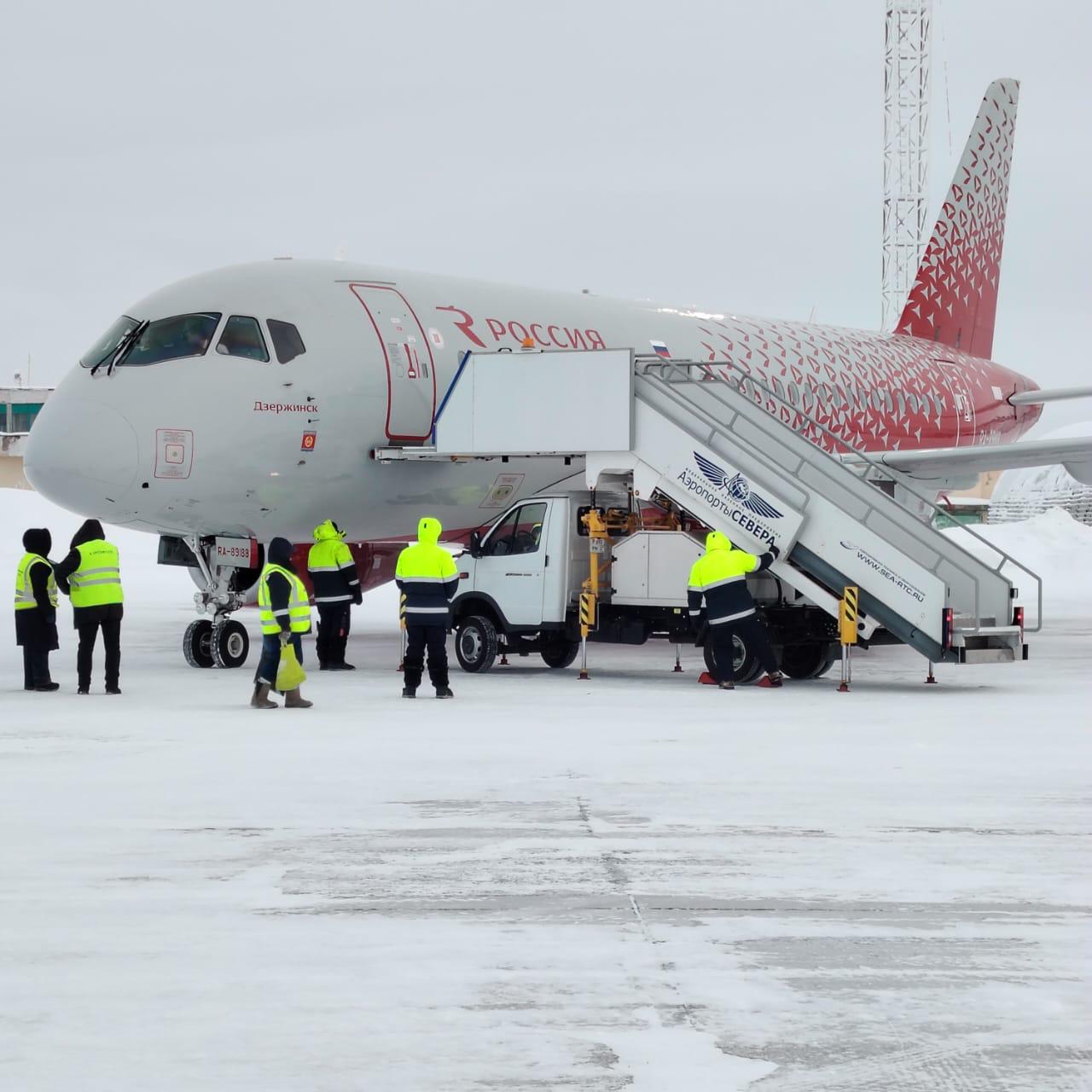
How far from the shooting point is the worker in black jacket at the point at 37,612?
14.0 m

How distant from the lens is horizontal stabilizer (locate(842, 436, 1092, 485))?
769 inches

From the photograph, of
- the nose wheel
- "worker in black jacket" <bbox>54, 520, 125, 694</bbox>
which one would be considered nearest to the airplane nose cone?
"worker in black jacket" <bbox>54, 520, 125, 694</bbox>

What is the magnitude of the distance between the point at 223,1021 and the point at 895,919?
2.34 metres

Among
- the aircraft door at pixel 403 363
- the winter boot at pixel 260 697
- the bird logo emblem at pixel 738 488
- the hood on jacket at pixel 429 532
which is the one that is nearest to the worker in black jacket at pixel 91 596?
the winter boot at pixel 260 697

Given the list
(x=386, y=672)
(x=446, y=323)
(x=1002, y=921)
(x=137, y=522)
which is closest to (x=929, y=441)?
(x=446, y=323)

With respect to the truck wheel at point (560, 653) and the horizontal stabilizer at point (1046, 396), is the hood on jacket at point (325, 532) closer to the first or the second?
the truck wheel at point (560, 653)

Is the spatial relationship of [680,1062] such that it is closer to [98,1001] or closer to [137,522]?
Answer: [98,1001]

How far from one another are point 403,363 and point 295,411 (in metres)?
1.51

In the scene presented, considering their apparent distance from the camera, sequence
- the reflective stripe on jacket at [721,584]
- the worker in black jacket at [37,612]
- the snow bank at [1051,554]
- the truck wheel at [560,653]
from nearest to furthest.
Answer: the worker in black jacket at [37,612] < the reflective stripe on jacket at [721,584] < the truck wheel at [560,653] < the snow bank at [1051,554]

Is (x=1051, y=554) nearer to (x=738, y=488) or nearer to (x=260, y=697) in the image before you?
(x=738, y=488)

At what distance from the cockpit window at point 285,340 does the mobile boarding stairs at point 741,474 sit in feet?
4.45

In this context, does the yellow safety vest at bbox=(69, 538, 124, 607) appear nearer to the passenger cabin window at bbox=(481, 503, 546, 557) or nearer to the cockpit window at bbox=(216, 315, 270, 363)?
the cockpit window at bbox=(216, 315, 270, 363)

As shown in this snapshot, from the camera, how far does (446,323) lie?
17.9 metres

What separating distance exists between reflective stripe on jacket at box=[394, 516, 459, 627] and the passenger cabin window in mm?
2768
